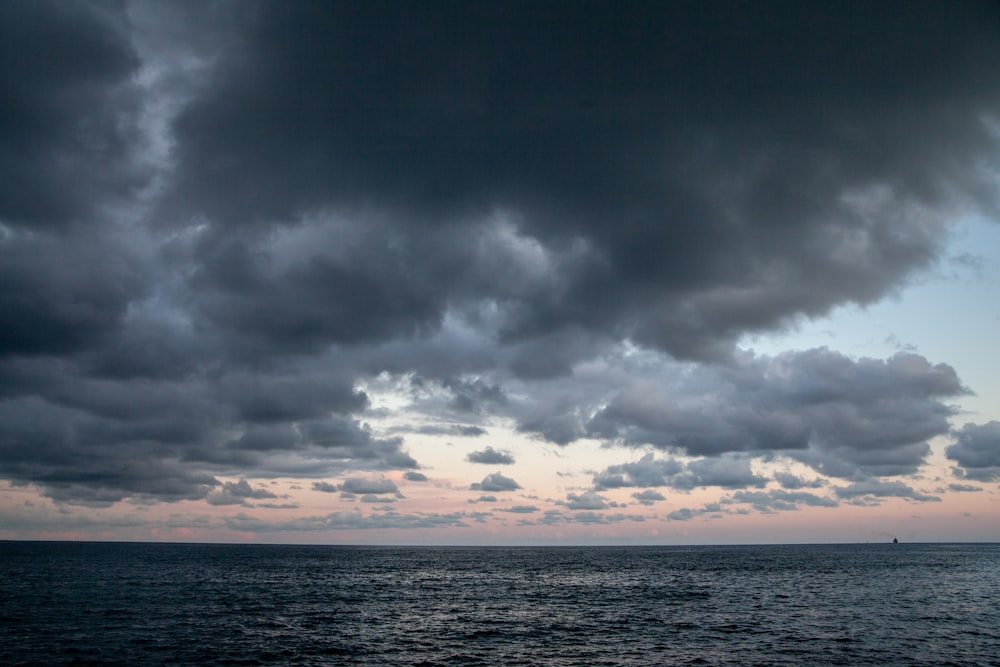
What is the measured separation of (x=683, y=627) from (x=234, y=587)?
73092 millimetres

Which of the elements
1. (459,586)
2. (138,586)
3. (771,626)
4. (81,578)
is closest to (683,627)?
(771,626)

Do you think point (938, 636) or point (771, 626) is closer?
point (938, 636)

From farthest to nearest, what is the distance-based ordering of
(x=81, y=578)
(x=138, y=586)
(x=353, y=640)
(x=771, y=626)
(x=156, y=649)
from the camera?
(x=81, y=578)
(x=138, y=586)
(x=771, y=626)
(x=353, y=640)
(x=156, y=649)

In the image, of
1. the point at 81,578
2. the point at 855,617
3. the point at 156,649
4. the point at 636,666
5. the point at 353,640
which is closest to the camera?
the point at 636,666

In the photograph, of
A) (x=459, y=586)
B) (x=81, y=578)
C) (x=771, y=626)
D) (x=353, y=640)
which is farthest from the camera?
(x=81, y=578)

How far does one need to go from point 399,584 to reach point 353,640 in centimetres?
5745

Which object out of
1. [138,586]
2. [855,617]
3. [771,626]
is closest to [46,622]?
[138,586]

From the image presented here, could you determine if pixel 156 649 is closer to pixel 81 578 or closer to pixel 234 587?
pixel 234 587

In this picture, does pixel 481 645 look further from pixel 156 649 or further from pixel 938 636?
pixel 938 636

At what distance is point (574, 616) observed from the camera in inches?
2655

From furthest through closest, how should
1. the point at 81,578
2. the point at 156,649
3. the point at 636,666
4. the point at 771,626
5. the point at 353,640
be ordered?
the point at 81,578 < the point at 771,626 < the point at 353,640 < the point at 156,649 < the point at 636,666

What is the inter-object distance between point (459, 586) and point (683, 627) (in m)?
51.7

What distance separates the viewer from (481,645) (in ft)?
167

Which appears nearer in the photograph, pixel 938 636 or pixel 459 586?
pixel 938 636
